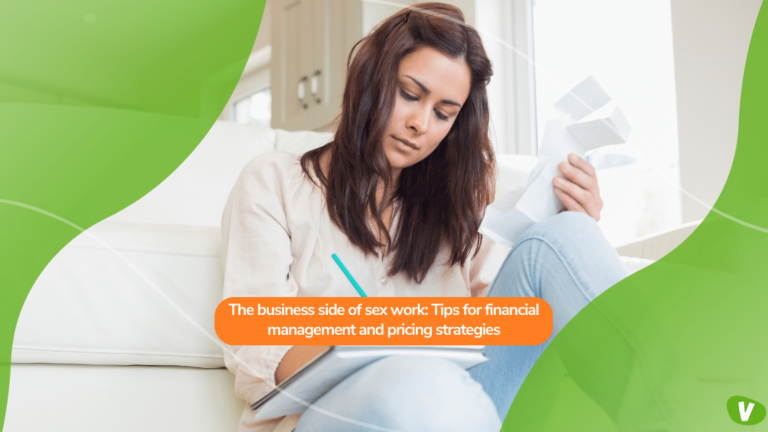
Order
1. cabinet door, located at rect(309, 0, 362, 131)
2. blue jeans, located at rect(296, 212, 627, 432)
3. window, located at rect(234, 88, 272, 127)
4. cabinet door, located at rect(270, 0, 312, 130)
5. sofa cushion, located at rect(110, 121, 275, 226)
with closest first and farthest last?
1. blue jeans, located at rect(296, 212, 627, 432)
2. sofa cushion, located at rect(110, 121, 275, 226)
3. cabinet door, located at rect(309, 0, 362, 131)
4. cabinet door, located at rect(270, 0, 312, 130)
5. window, located at rect(234, 88, 272, 127)

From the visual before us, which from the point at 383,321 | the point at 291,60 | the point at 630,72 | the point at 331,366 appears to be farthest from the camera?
the point at 291,60

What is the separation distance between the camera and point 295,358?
545 mm

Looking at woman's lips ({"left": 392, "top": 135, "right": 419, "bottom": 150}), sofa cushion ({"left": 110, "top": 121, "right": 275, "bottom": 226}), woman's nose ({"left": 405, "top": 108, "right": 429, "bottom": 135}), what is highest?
woman's nose ({"left": 405, "top": 108, "right": 429, "bottom": 135})

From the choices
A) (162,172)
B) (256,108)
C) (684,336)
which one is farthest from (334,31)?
(256,108)

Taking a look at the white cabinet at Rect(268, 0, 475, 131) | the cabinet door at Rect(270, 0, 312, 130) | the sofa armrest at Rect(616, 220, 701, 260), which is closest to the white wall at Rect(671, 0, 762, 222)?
the sofa armrest at Rect(616, 220, 701, 260)

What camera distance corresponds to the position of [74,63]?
0.68m

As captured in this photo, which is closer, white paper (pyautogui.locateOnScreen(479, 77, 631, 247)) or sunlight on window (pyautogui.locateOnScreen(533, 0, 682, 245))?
white paper (pyautogui.locateOnScreen(479, 77, 631, 247))

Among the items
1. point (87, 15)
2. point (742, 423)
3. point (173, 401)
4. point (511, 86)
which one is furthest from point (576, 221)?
point (511, 86)

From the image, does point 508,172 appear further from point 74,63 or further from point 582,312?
point 74,63

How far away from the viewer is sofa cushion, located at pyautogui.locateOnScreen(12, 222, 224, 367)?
61 cm

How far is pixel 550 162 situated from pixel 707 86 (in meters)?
0.73

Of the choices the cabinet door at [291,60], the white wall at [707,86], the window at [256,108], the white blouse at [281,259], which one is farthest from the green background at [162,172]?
the window at [256,108]

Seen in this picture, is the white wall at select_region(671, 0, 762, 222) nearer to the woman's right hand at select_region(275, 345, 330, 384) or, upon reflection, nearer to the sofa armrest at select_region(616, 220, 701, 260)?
the sofa armrest at select_region(616, 220, 701, 260)

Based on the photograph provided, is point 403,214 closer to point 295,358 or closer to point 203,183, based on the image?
point 295,358
